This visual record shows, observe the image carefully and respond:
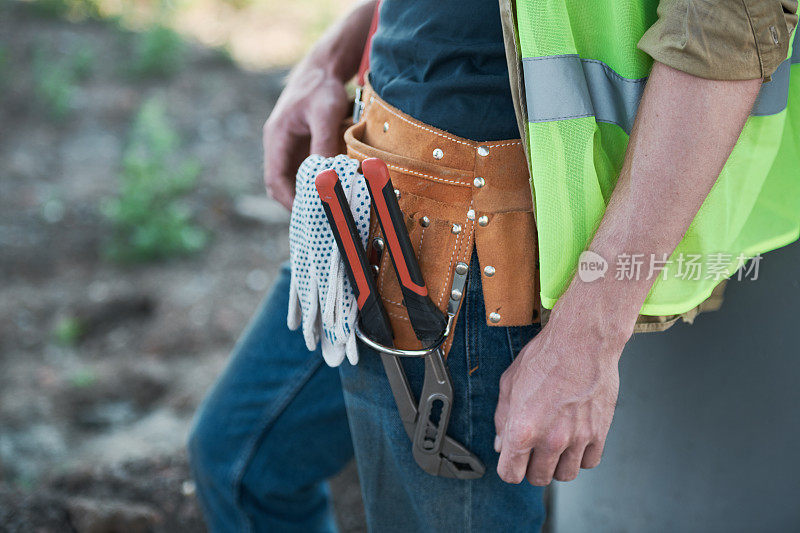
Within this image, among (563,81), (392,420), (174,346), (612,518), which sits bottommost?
(174,346)

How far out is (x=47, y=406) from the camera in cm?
281

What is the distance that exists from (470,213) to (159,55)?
5.06m

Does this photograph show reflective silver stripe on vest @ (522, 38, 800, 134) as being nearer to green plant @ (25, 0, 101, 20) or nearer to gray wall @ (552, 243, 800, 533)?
gray wall @ (552, 243, 800, 533)

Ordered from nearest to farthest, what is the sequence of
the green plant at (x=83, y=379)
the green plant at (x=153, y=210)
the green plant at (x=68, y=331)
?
the green plant at (x=83, y=379), the green plant at (x=68, y=331), the green plant at (x=153, y=210)

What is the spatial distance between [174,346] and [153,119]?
1678mm

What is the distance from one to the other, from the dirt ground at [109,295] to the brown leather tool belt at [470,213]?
1.53 m

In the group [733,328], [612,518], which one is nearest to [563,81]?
[733,328]

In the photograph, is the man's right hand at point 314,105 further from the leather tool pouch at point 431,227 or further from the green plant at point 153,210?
the green plant at point 153,210

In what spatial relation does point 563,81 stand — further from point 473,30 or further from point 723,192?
point 723,192

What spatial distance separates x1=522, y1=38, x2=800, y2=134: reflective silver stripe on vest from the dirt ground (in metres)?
1.77

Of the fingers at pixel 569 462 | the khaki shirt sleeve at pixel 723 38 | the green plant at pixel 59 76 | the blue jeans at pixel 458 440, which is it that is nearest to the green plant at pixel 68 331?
the green plant at pixel 59 76

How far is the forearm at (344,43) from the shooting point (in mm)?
1425

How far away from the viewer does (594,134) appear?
2.98ft

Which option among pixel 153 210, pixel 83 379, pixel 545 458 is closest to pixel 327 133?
pixel 545 458
